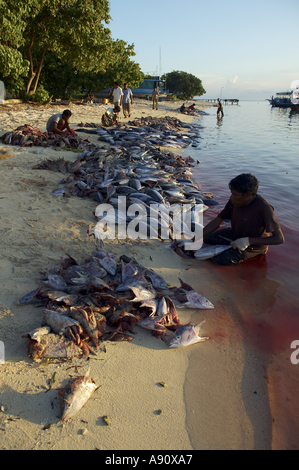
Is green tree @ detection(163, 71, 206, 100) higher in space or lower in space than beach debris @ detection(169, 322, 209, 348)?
higher

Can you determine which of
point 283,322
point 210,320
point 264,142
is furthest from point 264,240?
point 264,142

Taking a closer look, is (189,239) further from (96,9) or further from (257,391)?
(96,9)

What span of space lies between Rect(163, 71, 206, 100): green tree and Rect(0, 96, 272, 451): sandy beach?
84.4m

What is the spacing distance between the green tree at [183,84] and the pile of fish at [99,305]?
84.1m

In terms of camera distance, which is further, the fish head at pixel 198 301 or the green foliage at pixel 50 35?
the green foliage at pixel 50 35

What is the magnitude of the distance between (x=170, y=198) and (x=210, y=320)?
377 cm

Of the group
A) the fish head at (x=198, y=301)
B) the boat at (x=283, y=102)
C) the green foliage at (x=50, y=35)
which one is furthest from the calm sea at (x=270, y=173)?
the boat at (x=283, y=102)

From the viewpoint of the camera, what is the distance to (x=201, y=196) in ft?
25.2

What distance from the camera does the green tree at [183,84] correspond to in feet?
258

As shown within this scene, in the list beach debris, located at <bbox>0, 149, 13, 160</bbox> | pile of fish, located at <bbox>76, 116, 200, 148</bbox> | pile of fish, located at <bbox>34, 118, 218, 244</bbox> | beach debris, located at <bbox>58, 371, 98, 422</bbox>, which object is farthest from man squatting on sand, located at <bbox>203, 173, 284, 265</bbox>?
pile of fish, located at <bbox>76, 116, 200, 148</bbox>

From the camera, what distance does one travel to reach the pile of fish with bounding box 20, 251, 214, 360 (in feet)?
9.21

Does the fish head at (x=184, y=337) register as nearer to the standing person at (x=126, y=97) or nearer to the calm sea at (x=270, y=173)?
the calm sea at (x=270, y=173)

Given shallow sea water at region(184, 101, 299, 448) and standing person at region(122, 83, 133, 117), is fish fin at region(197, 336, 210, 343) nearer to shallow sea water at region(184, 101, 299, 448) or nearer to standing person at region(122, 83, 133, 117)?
shallow sea water at region(184, 101, 299, 448)

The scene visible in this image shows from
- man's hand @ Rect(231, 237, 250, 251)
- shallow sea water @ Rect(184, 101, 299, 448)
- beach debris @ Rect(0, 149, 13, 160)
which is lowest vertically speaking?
shallow sea water @ Rect(184, 101, 299, 448)
